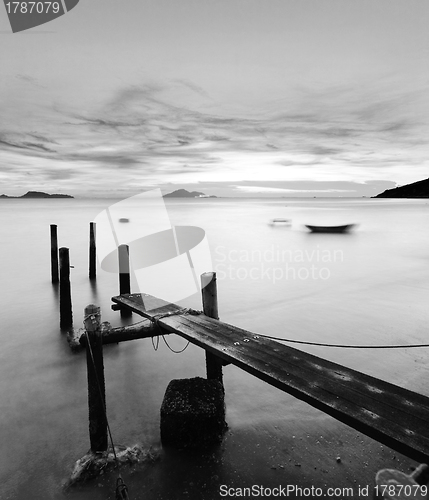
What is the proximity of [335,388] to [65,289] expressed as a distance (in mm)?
6789

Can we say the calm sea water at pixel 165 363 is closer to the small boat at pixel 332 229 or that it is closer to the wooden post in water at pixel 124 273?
the wooden post in water at pixel 124 273

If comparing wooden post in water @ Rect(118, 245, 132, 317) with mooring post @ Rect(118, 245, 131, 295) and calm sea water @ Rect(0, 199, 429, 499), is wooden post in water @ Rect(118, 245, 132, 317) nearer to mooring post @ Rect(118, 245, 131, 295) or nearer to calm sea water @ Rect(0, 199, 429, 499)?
mooring post @ Rect(118, 245, 131, 295)

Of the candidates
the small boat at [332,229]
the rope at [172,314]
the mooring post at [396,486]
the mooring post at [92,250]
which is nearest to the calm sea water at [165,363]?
the mooring post at [92,250]

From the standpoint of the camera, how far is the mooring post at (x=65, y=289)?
8.19 m

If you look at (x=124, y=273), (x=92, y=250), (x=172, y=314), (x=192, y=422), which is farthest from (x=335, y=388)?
(x=92, y=250)

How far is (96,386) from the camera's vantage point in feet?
14.0

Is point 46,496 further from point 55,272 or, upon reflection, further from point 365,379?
point 55,272

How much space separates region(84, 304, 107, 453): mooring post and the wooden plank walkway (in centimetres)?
140

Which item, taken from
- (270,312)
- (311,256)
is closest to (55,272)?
(270,312)

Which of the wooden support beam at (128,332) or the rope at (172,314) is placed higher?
the rope at (172,314)

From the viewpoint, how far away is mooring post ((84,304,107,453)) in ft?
14.0

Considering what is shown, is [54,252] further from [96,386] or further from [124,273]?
[96,386]

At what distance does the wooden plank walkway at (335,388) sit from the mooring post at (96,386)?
4.60 ft

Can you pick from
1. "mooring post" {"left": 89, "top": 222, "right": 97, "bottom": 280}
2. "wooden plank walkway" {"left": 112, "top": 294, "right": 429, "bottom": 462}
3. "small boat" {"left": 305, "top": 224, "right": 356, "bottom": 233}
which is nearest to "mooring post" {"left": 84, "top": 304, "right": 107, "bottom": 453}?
"wooden plank walkway" {"left": 112, "top": 294, "right": 429, "bottom": 462}
